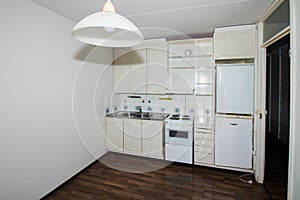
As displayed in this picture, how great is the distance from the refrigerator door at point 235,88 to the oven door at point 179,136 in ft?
2.23

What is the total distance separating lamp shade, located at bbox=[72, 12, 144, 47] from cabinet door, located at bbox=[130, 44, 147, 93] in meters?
1.90

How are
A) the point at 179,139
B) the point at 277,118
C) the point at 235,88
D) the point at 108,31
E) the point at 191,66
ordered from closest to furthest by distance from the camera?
1. the point at 108,31
2. the point at 277,118
3. the point at 235,88
4. the point at 179,139
5. the point at 191,66

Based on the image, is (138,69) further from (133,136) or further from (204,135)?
(204,135)

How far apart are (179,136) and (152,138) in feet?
1.68

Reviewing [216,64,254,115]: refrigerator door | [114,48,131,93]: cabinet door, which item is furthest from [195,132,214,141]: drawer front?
[114,48,131,93]: cabinet door

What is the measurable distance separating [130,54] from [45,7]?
166cm

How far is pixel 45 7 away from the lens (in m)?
2.01

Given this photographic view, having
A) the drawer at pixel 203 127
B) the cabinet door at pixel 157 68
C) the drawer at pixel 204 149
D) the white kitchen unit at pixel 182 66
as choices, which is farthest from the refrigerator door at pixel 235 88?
the cabinet door at pixel 157 68

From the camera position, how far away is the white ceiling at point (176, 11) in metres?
1.89

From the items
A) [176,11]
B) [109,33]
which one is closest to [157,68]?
[176,11]

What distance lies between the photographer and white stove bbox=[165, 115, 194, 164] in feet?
9.35

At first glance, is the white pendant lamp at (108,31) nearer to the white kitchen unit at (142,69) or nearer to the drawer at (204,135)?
the white kitchen unit at (142,69)

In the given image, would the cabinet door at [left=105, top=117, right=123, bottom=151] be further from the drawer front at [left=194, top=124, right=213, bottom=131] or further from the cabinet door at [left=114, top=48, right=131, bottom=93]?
the drawer front at [left=194, top=124, right=213, bottom=131]

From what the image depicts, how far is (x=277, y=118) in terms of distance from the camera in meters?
1.90
